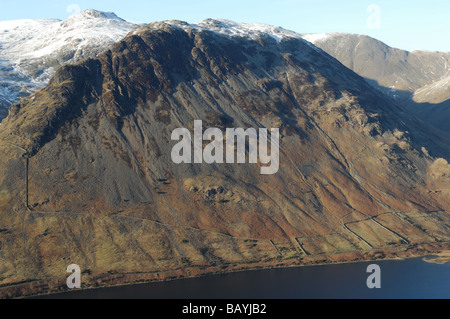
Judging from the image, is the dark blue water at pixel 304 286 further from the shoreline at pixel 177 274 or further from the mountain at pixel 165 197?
the mountain at pixel 165 197

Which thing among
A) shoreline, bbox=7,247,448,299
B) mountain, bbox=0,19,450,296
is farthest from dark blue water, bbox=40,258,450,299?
mountain, bbox=0,19,450,296

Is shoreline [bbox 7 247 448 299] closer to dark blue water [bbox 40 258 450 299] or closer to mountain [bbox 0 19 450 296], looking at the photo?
mountain [bbox 0 19 450 296]

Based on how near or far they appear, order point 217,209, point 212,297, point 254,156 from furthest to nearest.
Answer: point 254,156
point 217,209
point 212,297

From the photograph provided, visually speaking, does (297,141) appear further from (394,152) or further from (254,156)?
(394,152)

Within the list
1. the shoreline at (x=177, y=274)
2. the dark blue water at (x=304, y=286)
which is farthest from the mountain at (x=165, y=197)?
the dark blue water at (x=304, y=286)

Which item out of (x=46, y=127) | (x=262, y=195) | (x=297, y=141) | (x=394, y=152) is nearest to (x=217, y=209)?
(x=262, y=195)

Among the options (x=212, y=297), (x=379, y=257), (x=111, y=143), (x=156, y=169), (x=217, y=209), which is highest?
(x=111, y=143)

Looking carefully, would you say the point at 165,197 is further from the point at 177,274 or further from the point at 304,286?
the point at 304,286
